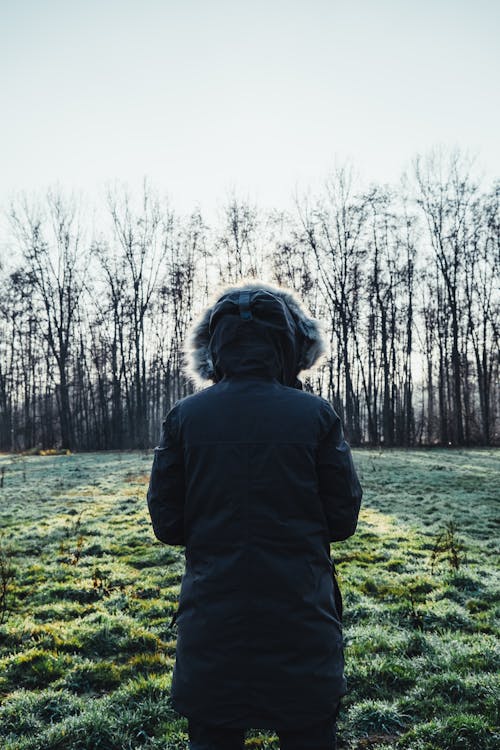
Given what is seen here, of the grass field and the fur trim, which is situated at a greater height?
the fur trim

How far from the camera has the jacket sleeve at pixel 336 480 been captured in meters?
1.99

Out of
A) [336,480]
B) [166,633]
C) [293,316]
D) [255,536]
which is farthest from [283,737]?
[166,633]

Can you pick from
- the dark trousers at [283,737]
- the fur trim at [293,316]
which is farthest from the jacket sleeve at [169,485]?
the dark trousers at [283,737]

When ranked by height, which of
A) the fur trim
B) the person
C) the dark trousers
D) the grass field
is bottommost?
the grass field

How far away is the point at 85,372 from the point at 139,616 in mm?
38996

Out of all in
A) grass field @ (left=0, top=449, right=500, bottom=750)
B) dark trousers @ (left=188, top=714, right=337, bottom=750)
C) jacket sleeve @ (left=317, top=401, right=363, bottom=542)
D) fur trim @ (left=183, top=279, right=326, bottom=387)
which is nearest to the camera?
dark trousers @ (left=188, top=714, right=337, bottom=750)

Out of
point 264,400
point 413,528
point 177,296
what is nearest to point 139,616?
point 264,400

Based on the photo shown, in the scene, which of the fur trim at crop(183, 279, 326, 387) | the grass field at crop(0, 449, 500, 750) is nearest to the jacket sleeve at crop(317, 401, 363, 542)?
the fur trim at crop(183, 279, 326, 387)

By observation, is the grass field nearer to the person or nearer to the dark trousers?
the dark trousers

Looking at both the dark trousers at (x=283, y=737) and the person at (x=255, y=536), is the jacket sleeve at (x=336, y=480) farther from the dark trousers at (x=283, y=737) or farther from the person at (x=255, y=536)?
the dark trousers at (x=283, y=737)

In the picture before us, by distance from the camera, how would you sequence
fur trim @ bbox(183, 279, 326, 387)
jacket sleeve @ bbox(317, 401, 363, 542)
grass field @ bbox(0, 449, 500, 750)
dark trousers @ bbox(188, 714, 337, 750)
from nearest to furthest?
dark trousers @ bbox(188, 714, 337, 750) < jacket sleeve @ bbox(317, 401, 363, 542) < fur trim @ bbox(183, 279, 326, 387) < grass field @ bbox(0, 449, 500, 750)

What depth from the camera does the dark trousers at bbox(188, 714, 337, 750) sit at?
177cm

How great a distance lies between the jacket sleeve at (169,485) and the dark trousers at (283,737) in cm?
67

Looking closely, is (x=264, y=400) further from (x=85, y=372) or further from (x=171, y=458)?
(x=85, y=372)
